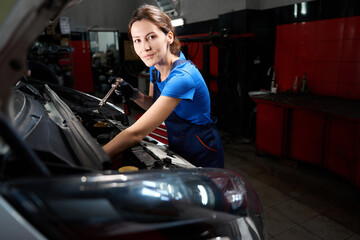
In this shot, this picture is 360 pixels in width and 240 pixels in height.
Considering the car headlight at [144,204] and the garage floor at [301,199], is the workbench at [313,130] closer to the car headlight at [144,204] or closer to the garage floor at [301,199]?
the garage floor at [301,199]

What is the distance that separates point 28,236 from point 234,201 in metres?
0.55

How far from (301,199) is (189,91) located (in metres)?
1.93

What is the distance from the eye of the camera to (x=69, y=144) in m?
0.96

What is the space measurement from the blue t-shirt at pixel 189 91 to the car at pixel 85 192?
1.47 feet

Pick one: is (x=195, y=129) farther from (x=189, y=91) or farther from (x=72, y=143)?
(x=72, y=143)

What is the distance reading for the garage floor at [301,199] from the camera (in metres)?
2.05

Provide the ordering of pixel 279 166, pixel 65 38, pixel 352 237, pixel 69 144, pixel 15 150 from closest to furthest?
pixel 15 150
pixel 69 144
pixel 352 237
pixel 279 166
pixel 65 38

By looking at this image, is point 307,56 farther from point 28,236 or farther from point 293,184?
point 28,236

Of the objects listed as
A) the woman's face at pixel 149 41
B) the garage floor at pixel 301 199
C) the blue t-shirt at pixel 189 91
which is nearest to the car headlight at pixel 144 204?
the blue t-shirt at pixel 189 91

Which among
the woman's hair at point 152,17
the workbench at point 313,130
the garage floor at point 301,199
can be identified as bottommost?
the garage floor at point 301,199

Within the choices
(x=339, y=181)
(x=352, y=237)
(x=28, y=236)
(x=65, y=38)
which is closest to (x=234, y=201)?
(x=28, y=236)

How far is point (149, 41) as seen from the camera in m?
1.23

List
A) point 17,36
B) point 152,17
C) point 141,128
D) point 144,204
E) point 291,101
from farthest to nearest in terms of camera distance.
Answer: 1. point 291,101
2. point 152,17
3. point 141,128
4. point 144,204
5. point 17,36

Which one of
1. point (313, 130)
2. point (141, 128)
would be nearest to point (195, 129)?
point (141, 128)
